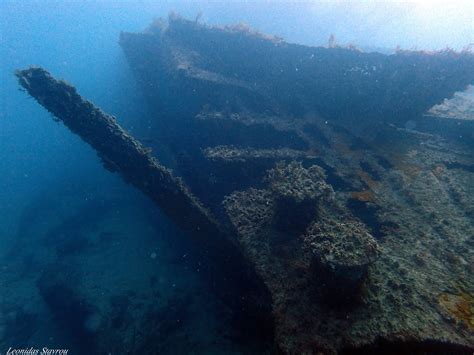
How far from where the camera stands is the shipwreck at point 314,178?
3.53 metres

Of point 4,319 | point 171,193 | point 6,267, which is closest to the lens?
point 171,193

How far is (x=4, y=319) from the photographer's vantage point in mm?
10586

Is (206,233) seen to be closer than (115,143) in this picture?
No

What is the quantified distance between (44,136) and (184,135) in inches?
1432

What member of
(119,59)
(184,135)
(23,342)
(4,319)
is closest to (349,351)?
(184,135)

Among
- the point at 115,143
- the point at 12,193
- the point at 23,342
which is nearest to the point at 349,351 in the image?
the point at 115,143

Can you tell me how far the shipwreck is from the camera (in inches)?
139

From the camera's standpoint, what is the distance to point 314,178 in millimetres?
5434

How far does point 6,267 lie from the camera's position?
13.6 meters

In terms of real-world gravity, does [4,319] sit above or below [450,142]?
below

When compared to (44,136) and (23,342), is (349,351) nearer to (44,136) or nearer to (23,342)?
(23,342)

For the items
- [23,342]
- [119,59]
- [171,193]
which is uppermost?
[171,193]

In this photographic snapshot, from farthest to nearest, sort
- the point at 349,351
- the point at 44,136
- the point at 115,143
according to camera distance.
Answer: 1. the point at 44,136
2. the point at 115,143
3. the point at 349,351

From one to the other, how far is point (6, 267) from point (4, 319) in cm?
386
